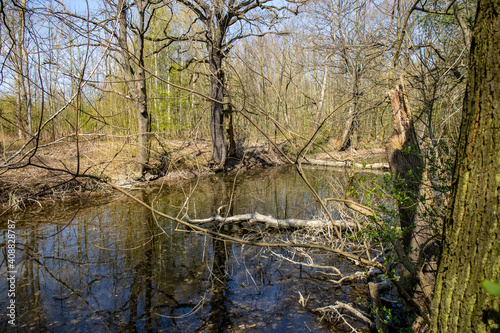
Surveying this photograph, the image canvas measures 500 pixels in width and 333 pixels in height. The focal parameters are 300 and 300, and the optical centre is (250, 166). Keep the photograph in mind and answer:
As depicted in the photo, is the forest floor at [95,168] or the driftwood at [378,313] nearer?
the driftwood at [378,313]

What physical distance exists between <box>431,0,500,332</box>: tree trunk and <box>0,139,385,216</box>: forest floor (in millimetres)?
2004

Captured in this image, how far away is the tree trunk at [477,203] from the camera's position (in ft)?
Result: 3.70

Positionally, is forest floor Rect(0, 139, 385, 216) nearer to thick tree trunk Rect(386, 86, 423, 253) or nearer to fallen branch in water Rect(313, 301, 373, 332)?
thick tree trunk Rect(386, 86, 423, 253)

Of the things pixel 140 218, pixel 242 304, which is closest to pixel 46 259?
pixel 140 218

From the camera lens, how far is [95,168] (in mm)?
9164

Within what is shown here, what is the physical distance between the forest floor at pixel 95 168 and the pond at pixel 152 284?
775 mm

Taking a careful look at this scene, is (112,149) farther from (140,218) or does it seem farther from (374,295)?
(374,295)

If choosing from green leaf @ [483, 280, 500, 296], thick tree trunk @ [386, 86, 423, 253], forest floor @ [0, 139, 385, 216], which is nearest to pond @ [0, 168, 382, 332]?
forest floor @ [0, 139, 385, 216]

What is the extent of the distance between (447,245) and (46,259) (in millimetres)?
5681

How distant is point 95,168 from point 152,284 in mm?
6175

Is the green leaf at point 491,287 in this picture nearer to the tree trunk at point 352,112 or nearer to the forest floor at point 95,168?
the tree trunk at point 352,112

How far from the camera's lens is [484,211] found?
1.15m

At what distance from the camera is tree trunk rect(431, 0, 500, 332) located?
113 centimetres

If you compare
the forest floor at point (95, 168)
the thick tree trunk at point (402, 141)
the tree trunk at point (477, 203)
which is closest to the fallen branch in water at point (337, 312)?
the thick tree trunk at point (402, 141)
